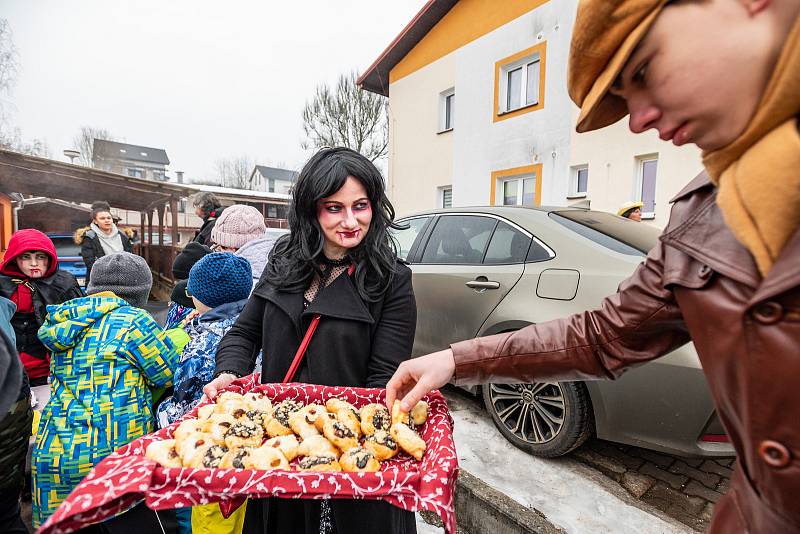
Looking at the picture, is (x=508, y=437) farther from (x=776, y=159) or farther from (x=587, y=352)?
(x=776, y=159)

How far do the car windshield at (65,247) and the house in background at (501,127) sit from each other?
833 centimetres

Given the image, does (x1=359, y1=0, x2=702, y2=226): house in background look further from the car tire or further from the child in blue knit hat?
the child in blue knit hat

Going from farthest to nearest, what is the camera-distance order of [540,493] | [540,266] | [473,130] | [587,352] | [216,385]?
[473,130] → [540,266] → [540,493] → [216,385] → [587,352]

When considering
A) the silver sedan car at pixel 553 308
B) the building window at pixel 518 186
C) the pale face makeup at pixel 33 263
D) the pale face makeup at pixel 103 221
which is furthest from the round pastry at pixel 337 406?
the building window at pixel 518 186

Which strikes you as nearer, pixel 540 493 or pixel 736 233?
pixel 736 233

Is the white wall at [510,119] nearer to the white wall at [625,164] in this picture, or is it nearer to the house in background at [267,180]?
the white wall at [625,164]

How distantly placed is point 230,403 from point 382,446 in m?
0.50

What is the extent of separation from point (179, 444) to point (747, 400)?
122 centimetres

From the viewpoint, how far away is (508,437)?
290cm

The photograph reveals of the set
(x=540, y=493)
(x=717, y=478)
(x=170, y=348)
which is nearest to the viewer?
(x=170, y=348)

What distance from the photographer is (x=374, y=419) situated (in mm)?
1265

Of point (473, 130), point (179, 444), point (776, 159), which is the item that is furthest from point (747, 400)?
point (473, 130)

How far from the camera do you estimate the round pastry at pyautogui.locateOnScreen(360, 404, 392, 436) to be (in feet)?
4.05

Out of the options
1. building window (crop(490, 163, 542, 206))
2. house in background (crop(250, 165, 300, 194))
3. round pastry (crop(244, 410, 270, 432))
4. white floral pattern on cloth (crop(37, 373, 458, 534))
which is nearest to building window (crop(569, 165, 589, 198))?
building window (crop(490, 163, 542, 206))
